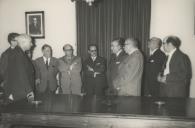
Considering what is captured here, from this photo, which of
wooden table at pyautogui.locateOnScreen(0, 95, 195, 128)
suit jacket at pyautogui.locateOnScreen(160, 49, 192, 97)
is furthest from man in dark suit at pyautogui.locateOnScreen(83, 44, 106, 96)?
wooden table at pyautogui.locateOnScreen(0, 95, 195, 128)

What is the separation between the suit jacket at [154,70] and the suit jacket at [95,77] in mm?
780

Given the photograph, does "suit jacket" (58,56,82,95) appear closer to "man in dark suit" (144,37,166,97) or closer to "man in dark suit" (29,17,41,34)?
"man in dark suit" (29,17,41,34)

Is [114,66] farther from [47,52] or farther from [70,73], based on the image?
[47,52]

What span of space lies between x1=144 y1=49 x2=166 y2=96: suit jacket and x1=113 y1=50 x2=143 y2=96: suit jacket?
79cm

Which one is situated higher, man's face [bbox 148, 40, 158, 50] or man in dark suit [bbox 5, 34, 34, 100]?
man's face [bbox 148, 40, 158, 50]

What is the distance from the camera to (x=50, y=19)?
632 centimetres

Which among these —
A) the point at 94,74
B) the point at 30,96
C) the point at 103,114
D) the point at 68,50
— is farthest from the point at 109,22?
the point at 103,114

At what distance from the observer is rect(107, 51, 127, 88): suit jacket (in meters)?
5.27

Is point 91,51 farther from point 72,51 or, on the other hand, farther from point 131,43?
point 131,43

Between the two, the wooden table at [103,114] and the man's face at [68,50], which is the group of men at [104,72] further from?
the wooden table at [103,114]

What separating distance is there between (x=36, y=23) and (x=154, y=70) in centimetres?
262

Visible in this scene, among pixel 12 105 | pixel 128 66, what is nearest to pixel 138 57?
pixel 128 66

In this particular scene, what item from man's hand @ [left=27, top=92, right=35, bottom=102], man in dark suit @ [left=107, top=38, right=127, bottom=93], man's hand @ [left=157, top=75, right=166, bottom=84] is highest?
man in dark suit @ [left=107, top=38, right=127, bottom=93]

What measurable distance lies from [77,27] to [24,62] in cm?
238
